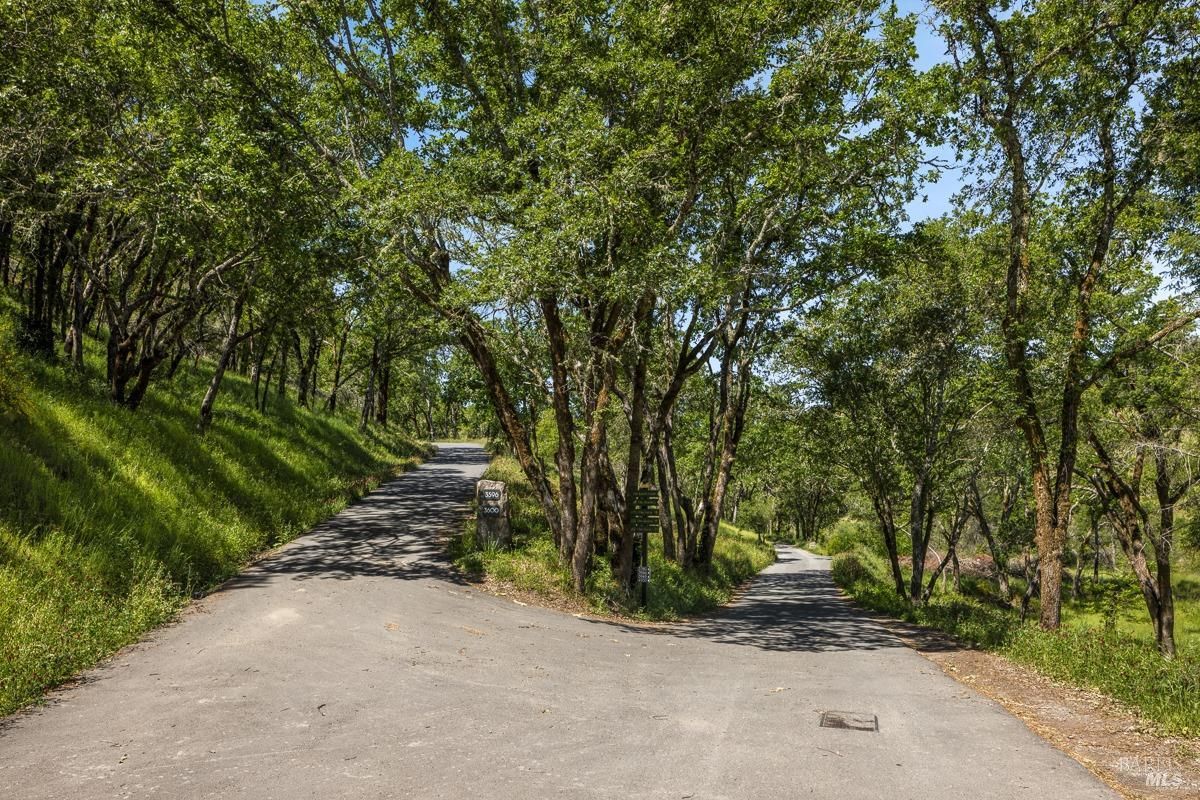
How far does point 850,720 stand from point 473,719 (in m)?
3.59

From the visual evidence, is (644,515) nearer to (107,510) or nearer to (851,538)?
(107,510)

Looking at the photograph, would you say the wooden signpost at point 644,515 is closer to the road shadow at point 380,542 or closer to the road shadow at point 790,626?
the road shadow at point 790,626

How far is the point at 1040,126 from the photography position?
38.8 feet

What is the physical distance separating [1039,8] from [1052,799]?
38.4 feet

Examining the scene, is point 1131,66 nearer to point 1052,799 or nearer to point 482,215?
point 482,215

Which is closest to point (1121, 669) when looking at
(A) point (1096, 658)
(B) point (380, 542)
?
(A) point (1096, 658)

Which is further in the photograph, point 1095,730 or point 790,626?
point 790,626

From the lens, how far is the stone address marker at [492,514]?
14.5 m

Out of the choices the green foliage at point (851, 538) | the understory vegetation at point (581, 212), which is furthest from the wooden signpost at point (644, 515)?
the green foliage at point (851, 538)

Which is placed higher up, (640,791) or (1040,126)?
(1040,126)

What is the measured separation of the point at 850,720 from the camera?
6469 mm

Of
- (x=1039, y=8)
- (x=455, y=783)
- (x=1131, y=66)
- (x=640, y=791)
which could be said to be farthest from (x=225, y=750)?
(x=1131, y=66)

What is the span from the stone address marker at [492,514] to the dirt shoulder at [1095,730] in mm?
8591

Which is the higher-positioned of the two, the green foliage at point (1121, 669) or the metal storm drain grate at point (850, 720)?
the green foliage at point (1121, 669)
